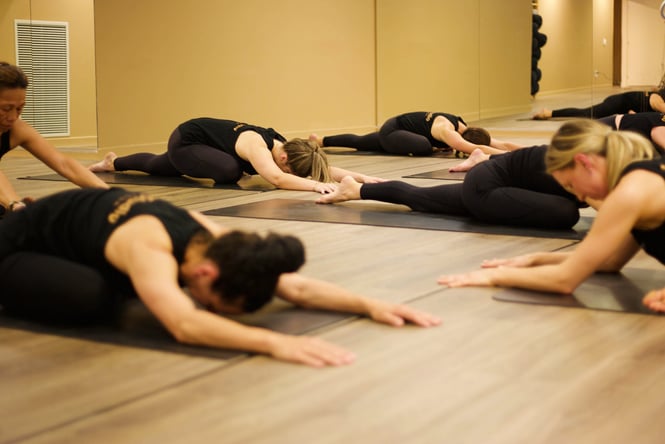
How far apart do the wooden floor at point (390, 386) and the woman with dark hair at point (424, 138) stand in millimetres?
4156

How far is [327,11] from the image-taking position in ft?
32.0

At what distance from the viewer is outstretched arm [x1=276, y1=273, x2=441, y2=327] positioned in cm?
258

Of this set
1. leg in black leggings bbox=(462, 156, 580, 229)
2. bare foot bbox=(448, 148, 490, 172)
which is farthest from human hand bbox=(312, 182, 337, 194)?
bare foot bbox=(448, 148, 490, 172)

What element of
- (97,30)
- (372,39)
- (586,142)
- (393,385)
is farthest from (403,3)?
(393,385)

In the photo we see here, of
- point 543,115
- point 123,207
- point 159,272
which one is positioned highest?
point 543,115

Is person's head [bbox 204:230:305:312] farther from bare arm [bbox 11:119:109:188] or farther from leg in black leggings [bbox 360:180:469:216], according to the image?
leg in black leggings [bbox 360:180:469:216]

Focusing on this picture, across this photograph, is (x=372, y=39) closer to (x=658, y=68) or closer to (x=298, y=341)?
(x=658, y=68)

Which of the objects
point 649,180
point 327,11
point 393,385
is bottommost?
point 393,385

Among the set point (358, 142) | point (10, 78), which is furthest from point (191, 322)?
point (358, 142)

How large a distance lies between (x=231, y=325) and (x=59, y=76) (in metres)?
5.93

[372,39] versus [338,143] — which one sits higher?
[372,39]

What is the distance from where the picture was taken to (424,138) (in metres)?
7.54

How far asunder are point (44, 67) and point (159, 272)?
587 cm

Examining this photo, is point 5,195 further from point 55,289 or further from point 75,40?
point 75,40
